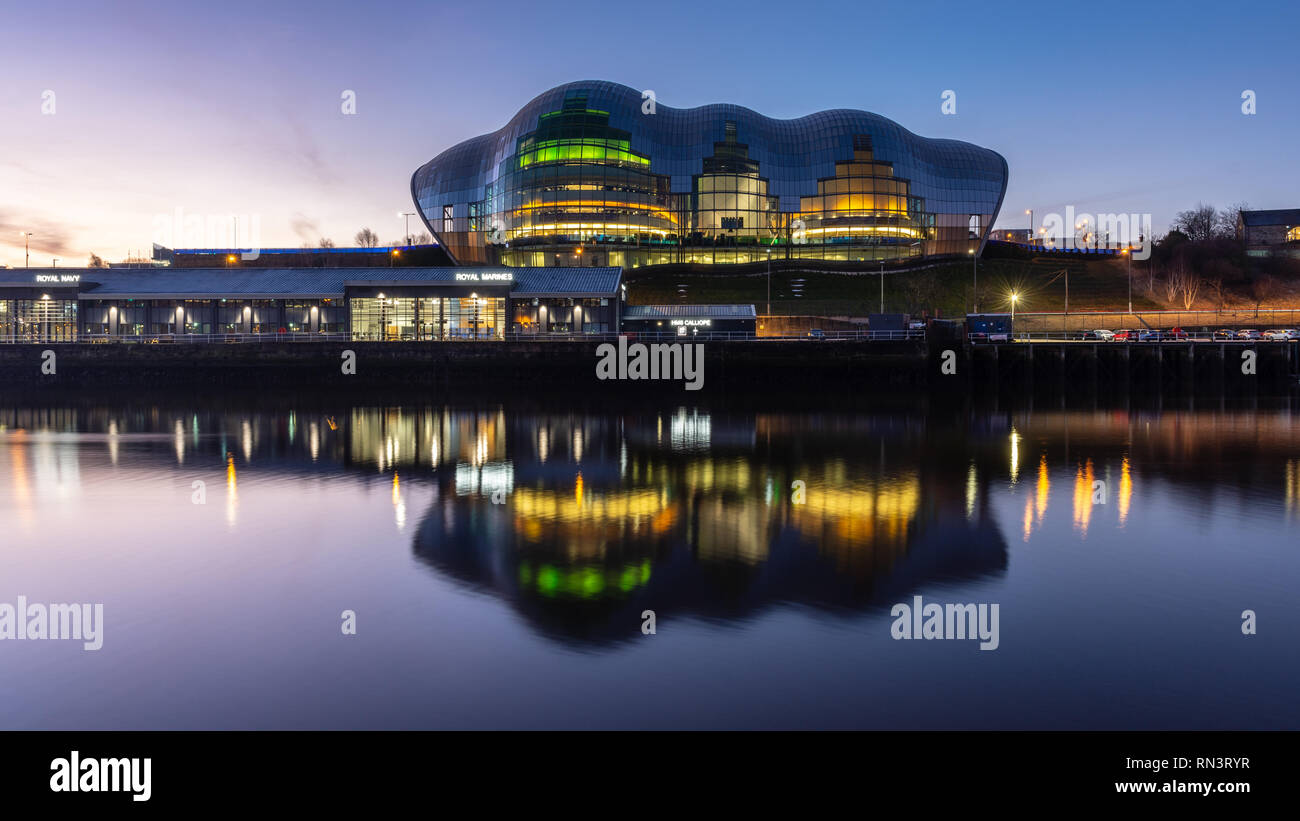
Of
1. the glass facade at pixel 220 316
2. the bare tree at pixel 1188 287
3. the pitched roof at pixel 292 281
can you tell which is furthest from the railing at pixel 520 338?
the bare tree at pixel 1188 287

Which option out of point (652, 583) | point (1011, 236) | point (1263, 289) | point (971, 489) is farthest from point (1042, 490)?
point (1011, 236)

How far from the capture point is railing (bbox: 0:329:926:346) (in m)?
67.0

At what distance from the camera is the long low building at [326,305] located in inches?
3014

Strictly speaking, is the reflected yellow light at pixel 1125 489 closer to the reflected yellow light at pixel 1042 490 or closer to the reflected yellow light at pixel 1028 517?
the reflected yellow light at pixel 1042 490

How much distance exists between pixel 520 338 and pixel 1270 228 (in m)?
136

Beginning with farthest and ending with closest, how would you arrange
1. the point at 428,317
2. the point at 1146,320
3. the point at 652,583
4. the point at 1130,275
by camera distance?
the point at 1130,275, the point at 1146,320, the point at 428,317, the point at 652,583

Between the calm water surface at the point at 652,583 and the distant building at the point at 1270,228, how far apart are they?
426 feet

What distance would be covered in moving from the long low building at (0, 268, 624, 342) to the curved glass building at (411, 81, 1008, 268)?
34078mm

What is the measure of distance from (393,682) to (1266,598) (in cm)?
1597

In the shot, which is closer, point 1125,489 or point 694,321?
point 1125,489

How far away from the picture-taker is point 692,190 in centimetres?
11294

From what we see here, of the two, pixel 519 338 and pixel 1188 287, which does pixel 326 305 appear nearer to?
pixel 519 338

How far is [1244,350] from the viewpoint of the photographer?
67.8 metres
